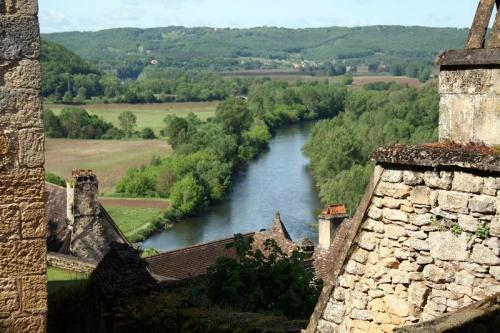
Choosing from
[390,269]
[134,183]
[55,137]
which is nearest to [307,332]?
[390,269]

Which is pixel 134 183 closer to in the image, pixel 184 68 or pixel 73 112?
pixel 73 112

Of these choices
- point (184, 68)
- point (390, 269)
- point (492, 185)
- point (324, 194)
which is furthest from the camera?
point (184, 68)

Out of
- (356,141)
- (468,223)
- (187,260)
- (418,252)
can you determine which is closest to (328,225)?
(187,260)

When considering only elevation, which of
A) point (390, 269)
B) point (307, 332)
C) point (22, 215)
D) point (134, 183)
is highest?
point (22, 215)

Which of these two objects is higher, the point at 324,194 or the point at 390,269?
the point at 390,269

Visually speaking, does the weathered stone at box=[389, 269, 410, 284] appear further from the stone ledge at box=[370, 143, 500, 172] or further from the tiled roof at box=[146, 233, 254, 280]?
the tiled roof at box=[146, 233, 254, 280]

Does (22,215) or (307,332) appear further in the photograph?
(307,332)

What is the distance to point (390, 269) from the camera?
4.43 meters

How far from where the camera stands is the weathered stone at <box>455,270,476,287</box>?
13.6 ft

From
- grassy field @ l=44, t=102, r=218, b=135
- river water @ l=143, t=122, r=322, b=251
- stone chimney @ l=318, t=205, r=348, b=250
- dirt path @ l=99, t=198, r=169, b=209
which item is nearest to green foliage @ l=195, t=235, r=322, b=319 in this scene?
stone chimney @ l=318, t=205, r=348, b=250

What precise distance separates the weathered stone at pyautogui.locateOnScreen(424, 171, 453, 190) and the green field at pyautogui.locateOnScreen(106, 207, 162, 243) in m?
31.6

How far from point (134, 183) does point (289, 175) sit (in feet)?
34.0

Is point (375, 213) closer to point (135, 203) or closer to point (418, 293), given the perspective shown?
point (418, 293)

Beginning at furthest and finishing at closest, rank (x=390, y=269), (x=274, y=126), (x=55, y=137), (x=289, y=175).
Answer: (x=274, y=126) → (x=55, y=137) → (x=289, y=175) → (x=390, y=269)
